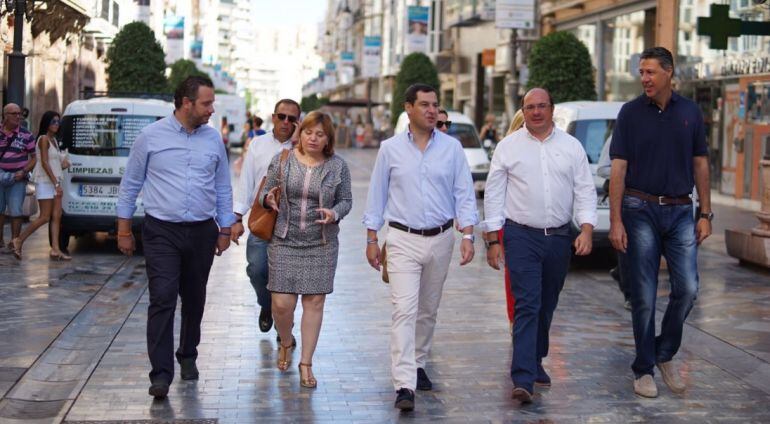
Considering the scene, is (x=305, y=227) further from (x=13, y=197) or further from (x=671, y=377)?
(x=13, y=197)

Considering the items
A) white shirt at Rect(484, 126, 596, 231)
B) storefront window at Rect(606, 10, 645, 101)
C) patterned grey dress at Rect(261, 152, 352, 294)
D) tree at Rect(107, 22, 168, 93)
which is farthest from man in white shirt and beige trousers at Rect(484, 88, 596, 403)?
tree at Rect(107, 22, 168, 93)

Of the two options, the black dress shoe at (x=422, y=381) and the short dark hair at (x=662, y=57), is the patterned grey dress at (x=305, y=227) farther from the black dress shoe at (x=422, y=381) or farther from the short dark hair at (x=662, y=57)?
the short dark hair at (x=662, y=57)

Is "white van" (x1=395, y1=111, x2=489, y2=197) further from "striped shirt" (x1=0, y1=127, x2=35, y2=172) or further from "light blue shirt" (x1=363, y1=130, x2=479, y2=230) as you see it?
"light blue shirt" (x1=363, y1=130, x2=479, y2=230)

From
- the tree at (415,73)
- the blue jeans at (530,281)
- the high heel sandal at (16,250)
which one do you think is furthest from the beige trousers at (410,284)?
the tree at (415,73)

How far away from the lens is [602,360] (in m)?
8.98

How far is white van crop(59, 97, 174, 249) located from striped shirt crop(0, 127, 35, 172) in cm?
75

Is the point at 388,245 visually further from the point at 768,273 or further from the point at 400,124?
the point at 400,124

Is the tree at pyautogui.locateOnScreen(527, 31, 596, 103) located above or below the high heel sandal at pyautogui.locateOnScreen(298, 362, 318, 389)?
above

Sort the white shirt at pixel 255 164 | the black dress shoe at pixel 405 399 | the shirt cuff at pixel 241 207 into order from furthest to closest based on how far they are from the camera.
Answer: the white shirt at pixel 255 164
the shirt cuff at pixel 241 207
the black dress shoe at pixel 405 399

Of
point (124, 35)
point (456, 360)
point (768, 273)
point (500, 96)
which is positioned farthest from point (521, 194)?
point (500, 96)

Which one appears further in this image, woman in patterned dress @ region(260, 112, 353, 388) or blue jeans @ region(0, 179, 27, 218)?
blue jeans @ region(0, 179, 27, 218)

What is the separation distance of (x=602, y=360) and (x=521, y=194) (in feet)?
6.18

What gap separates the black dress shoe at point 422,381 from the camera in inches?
308

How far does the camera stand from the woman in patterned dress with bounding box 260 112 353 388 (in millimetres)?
7820
